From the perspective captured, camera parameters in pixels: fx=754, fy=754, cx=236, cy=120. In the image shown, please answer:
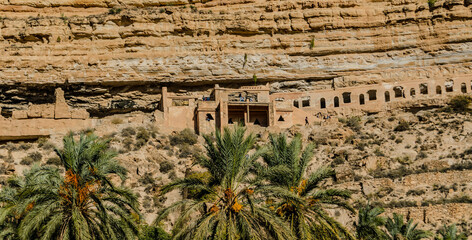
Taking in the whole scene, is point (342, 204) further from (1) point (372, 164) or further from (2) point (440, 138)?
(2) point (440, 138)

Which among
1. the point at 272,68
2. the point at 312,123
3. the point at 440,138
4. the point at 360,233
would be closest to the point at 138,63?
the point at 272,68

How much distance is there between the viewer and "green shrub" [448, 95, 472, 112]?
43.0 meters

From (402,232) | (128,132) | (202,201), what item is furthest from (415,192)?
(202,201)

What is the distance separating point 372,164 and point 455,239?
9.48 meters

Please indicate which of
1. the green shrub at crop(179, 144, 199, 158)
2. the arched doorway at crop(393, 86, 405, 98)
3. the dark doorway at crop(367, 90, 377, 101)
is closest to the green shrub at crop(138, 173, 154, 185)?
the green shrub at crop(179, 144, 199, 158)

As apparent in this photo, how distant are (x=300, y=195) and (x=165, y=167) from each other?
15.2 meters

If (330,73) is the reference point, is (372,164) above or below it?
→ below

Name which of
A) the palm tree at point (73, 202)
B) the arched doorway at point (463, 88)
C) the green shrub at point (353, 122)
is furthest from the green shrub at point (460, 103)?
the palm tree at point (73, 202)

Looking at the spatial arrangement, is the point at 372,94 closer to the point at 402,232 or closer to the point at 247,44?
the point at 247,44

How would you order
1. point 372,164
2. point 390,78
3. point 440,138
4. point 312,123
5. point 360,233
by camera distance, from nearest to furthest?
1. point 360,233
2. point 372,164
3. point 440,138
4. point 312,123
5. point 390,78

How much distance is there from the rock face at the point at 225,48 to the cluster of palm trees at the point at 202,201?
25.5 m

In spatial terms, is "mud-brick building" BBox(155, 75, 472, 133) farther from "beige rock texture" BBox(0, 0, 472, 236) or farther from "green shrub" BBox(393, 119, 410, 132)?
"green shrub" BBox(393, 119, 410, 132)

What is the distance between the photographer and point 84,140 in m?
22.0

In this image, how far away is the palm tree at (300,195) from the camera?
842 inches
